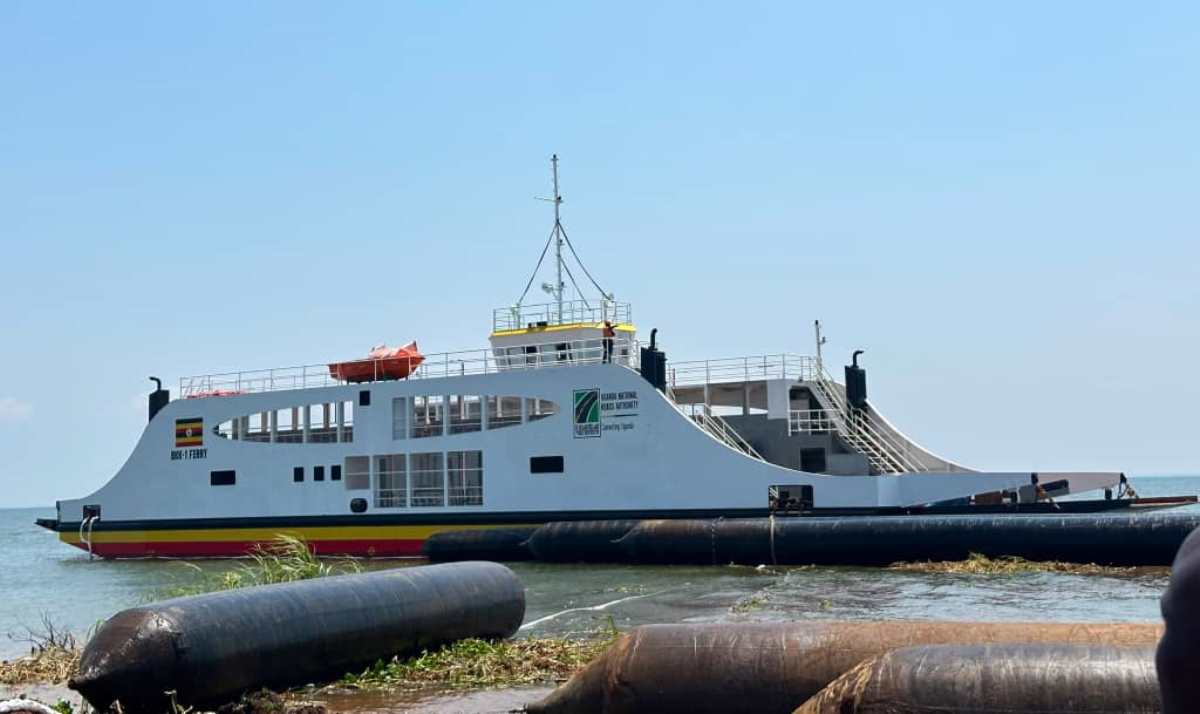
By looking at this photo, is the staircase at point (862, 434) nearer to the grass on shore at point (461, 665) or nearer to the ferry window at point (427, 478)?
the ferry window at point (427, 478)

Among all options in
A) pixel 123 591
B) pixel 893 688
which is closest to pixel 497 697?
pixel 893 688

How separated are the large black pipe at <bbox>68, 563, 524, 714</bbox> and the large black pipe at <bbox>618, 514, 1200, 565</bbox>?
35.3ft

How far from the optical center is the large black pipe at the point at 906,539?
62.0ft

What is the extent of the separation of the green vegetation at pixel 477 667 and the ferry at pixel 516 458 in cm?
1377

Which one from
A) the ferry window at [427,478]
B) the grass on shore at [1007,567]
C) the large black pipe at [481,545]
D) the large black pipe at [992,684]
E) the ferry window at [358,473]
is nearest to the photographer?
the large black pipe at [992,684]

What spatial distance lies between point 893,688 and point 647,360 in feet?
65.1

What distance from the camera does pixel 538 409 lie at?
27422mm

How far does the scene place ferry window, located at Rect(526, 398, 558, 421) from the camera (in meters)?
27.2

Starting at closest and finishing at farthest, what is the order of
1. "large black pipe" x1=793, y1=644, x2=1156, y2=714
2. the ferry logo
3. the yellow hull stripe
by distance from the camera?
1. "large black pipe" x1=793, y1=644, x2=1156, y2=714
2. the ferry logo
3. the yellow hull stripe

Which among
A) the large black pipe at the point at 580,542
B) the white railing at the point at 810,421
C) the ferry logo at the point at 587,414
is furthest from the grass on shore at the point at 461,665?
the white railing at the point at 810,421

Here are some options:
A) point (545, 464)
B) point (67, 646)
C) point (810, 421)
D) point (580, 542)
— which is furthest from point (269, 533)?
point (67, 646)

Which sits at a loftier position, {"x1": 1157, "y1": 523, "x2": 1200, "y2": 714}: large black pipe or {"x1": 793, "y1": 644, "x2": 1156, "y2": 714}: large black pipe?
{"x1": 1157, "y1": 523, "x2": 1200, "y2": 714}: large black pipe

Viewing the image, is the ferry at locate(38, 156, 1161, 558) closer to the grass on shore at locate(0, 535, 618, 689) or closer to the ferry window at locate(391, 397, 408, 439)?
the ferry window at locate(391, 397, 408, 439)

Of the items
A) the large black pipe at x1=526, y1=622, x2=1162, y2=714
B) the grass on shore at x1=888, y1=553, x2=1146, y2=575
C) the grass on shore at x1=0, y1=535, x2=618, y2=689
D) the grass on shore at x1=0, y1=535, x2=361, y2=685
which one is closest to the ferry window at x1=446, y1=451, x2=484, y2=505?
the grass on shore at x1=888, y1=553, x2=1146, y2=575
